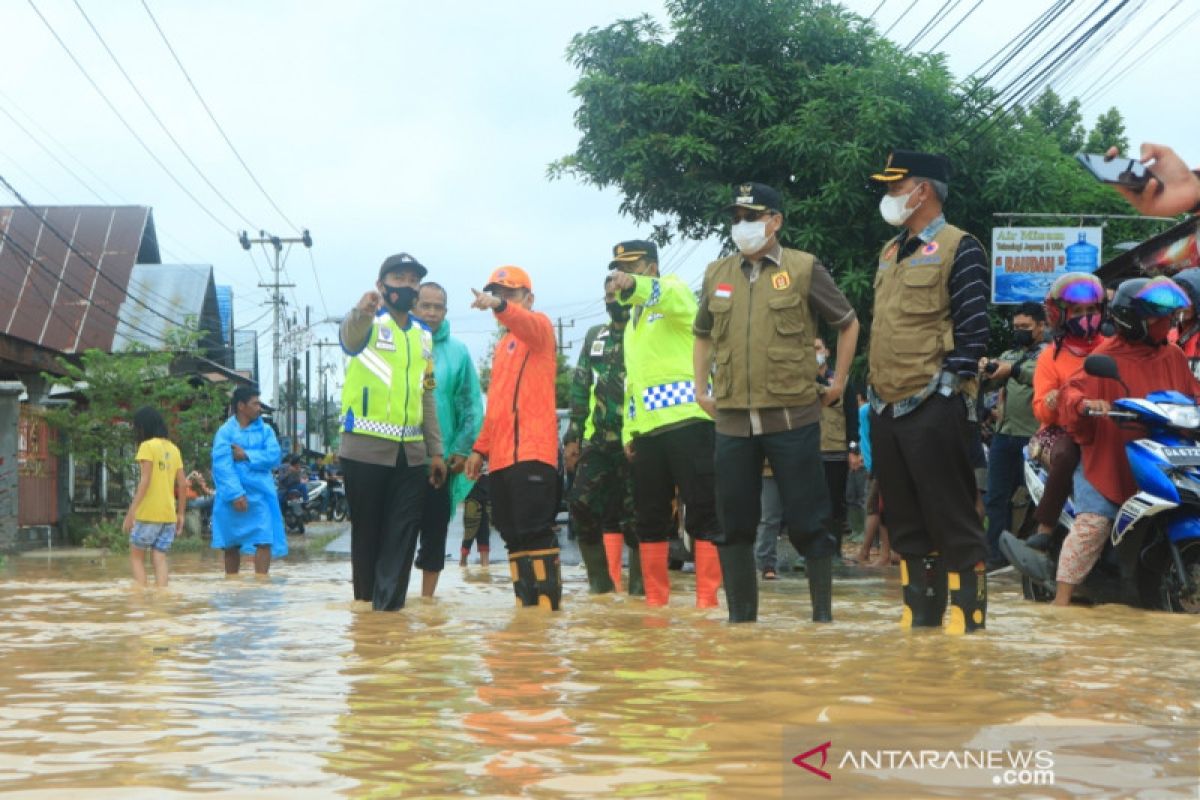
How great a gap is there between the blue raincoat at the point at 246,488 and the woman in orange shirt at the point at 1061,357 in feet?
20.9

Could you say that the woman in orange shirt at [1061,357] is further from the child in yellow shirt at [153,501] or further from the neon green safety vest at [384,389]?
the child in yellow shirt at [153,501]

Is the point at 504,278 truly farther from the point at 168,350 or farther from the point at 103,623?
the point at 168,350

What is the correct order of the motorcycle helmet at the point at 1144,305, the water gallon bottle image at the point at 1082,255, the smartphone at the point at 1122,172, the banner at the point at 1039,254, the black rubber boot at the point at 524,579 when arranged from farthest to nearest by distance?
the water gallon bottle image at the point at 1082,255
the banner at the point at 1039,254
the black rubber boot at the point at 524,579
the motorcycle helmet at the point at 1144,305
the smartphone at the point at 1122,172

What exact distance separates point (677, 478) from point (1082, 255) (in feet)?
54.0

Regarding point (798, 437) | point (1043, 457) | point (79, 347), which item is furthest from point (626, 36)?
point (798, 437)

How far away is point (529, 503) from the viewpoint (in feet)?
25.5

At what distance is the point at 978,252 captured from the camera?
6.16 meters

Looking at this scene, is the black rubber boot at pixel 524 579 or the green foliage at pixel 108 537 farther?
the green foliage at pixel 108 537

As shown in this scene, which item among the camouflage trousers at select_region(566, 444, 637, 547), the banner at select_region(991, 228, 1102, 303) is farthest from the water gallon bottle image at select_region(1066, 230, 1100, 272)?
the camouflage trousers at select_region(566, 444, 637, 547)

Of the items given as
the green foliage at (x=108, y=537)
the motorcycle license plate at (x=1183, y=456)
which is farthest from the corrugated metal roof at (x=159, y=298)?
the motorcycle license plate at (x=1183, y=456)

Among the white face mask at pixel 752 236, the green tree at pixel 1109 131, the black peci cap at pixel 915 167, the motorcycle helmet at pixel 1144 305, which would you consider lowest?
the motorcycle helmet at pixel 1144 305

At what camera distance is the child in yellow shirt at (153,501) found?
11281 mm

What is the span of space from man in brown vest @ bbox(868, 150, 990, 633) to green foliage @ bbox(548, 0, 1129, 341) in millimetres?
15150

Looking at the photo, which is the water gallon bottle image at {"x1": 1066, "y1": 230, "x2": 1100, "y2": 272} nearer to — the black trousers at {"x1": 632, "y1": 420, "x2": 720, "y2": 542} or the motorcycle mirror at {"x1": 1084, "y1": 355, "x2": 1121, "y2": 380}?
the motorcycle mirror at {"x1": 1084, "y1": 355, "x2": 1121, "y2": 380}
